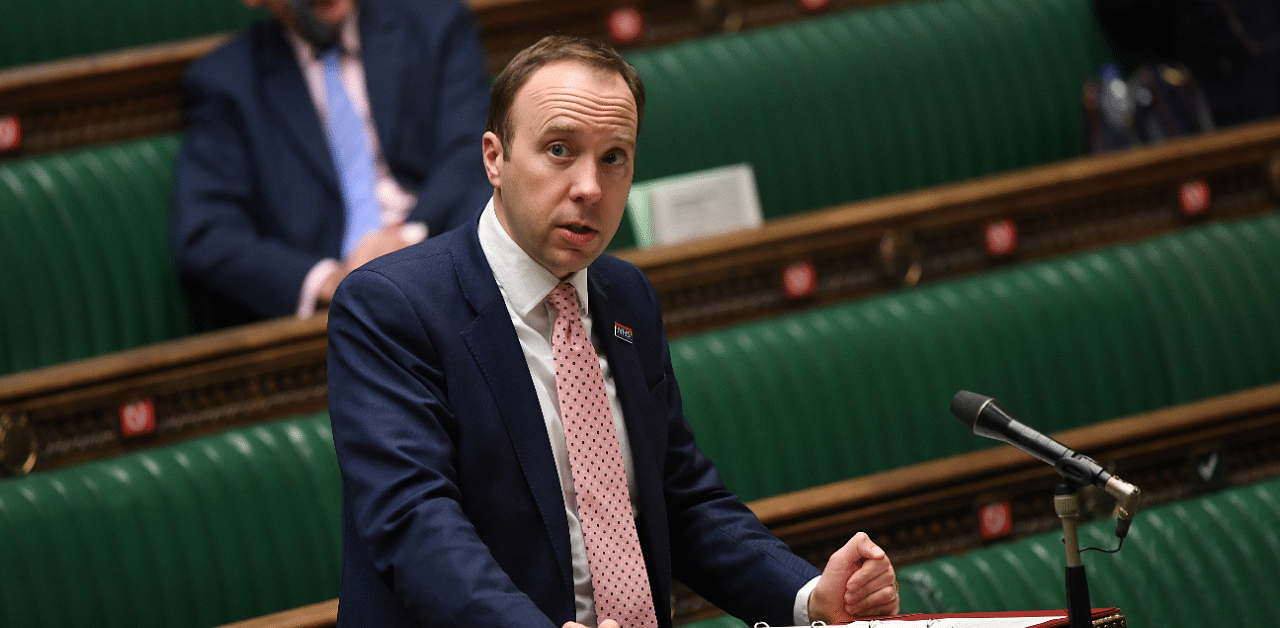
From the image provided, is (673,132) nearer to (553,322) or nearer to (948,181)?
(948,181)

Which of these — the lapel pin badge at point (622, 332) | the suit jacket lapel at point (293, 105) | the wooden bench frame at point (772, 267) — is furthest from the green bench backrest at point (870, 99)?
the lapel pin badge at point (622, 332)

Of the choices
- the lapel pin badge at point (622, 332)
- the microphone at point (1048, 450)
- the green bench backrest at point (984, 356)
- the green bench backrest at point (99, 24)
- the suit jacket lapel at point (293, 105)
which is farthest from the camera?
the green bench backrest at point (99, 24)

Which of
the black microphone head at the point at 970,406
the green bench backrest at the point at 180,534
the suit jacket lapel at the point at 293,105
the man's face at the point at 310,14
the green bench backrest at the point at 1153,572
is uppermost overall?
the man's face at the point at 310,14

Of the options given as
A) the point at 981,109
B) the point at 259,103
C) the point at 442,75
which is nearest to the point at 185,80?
the point at 259,103

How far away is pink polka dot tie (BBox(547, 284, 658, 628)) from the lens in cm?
54

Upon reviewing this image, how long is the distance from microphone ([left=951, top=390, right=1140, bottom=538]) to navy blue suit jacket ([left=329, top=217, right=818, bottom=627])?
4.2 inches

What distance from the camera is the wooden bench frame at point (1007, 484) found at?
0.83 meters

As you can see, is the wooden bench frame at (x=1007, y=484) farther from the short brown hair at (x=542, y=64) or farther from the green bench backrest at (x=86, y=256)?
the green bench backrest at (x=86, y=256)

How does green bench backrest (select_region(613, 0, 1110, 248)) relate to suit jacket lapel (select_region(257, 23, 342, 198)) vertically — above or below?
above

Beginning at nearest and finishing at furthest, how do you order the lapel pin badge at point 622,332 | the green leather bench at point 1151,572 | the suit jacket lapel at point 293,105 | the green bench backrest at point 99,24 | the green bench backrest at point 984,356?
the lapel pin badge at point 622,332 → the green leather bench at point 1151,572 → the green bench backrest at point 984,356 → the suit jacket lapel at point 293,105 → the green bench backrest at point 99,24

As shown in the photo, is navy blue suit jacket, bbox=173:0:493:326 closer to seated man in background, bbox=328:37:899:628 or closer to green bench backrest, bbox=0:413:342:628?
green bench backrest, bbox=0:413:342:628

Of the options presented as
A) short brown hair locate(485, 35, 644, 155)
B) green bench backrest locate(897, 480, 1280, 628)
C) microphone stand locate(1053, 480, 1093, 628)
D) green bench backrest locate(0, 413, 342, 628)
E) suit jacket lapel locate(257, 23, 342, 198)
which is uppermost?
short brown hair locate(485, 35, 644, 155)

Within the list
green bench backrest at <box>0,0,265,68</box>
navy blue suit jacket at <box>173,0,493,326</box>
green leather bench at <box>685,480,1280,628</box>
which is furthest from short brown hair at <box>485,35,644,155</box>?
green bench backrest at <box>0,0,265,68</box>

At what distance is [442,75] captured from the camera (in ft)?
3.58
